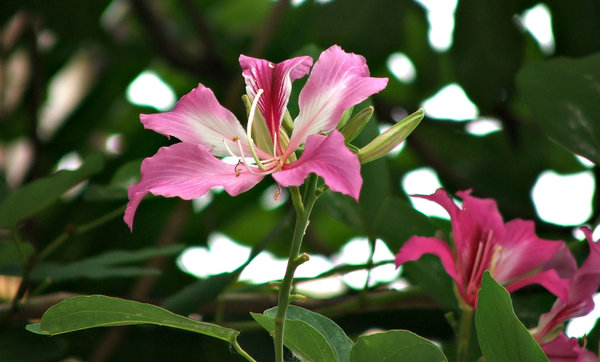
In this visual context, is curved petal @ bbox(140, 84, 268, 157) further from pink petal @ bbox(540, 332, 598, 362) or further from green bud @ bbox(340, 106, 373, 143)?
pink petal @ bbox(540, 332, 598, 362)

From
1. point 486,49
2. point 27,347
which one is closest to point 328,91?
point 27,347

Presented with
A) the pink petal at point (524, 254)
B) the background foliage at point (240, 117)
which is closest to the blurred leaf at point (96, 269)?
the background foliage at point (240, 117)

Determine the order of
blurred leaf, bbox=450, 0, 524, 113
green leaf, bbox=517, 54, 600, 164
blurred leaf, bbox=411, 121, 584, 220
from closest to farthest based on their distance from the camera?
1. green leaf, bbox=517, 54, 600, 164
2. blurred leaf, bbox=450, 0, 524, 113
3. blurred leaf, bbox=411, 121, 584, 220

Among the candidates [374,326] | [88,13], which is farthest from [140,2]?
[374,326]

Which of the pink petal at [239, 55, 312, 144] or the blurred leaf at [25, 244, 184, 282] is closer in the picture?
the pink petal at [239, 55, 312, 144]

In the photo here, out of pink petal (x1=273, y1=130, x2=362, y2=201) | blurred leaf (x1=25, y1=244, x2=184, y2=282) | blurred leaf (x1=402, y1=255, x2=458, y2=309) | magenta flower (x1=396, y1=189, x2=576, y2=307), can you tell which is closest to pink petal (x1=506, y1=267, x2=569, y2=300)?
magenta flower (x1=396, y1=189, x2=576, y2=307)

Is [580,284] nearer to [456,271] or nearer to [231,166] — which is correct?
[456,271]

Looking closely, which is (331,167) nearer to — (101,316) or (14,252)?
(101,316)
